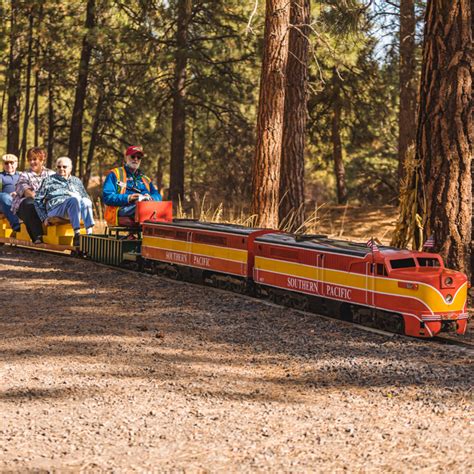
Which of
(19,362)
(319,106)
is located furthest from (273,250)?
(319,106)

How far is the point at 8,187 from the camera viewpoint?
50.3 feet

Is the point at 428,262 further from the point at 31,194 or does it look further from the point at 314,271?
the point at 31,194

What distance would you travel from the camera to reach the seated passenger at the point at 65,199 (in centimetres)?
1334

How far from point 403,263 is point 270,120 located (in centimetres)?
750

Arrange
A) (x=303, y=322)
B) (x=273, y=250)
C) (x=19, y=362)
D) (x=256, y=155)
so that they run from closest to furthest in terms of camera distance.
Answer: (x=19, y=362) → (x=303, y=322) → (x=273, y=250) → (x=256, y=155)

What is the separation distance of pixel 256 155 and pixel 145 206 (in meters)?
3.59

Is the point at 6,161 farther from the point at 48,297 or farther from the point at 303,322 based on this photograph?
the point at 303,322

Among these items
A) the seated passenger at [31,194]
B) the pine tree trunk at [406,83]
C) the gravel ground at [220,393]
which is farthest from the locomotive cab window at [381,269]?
the pine tree trunk at [406,83]

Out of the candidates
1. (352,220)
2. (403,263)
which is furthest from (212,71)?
(403,263)

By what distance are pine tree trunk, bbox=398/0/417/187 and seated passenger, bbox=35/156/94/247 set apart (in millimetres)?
12031

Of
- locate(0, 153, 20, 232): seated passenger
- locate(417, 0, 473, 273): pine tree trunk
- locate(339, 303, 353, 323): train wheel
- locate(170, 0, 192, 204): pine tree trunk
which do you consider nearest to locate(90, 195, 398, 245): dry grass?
locate(170, 0, 192, 204): pine tree trunk

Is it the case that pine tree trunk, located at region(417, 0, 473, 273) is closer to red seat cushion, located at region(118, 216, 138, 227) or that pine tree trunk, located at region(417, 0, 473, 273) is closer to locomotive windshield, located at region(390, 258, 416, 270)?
locomotive windshield, located at region(390, 258, 416, 270)

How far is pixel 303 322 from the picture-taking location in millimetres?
8516

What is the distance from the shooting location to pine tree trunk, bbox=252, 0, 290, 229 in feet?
48.8
